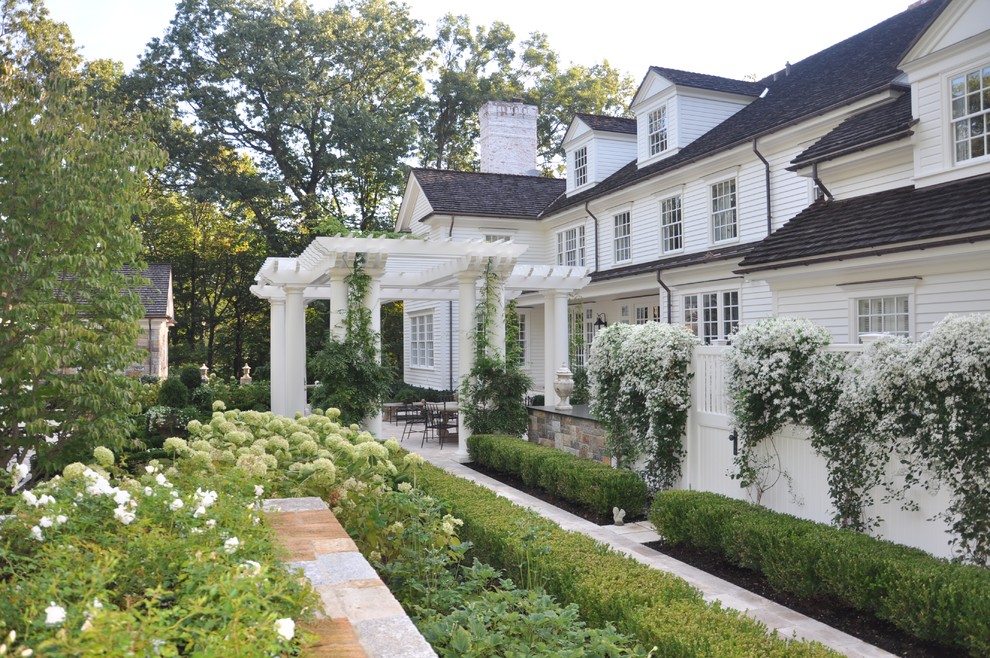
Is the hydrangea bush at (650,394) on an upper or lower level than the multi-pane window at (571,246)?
lower

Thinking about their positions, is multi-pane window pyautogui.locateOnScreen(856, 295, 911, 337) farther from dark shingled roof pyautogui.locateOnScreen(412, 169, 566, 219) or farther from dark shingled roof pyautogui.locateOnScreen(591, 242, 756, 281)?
dark shingled roof pyautogui.locateOnScreen(412, 169, 566, 219)

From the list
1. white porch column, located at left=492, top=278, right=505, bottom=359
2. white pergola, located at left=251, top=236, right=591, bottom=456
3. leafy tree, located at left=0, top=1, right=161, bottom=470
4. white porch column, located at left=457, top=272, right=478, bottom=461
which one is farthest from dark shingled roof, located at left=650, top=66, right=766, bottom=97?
leafy tree, located at left=0, top=1, right=161, bottom=470

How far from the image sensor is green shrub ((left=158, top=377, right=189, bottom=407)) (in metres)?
15.3

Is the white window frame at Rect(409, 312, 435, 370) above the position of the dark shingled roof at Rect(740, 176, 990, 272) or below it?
below

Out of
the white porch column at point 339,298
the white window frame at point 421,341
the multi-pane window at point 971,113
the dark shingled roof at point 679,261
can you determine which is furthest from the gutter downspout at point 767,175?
the white window frame at point 421,341

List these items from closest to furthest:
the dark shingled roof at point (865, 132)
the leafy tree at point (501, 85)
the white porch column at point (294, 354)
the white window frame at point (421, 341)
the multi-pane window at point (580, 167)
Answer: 1. the dark shingled roof at point (865, 132)
2. the white porch column at point (294, 354)
3. the multi-pane window at point (580, 167)
4. the white window frame at point (421, 341)
5. the leafy tree at point (501, 85)

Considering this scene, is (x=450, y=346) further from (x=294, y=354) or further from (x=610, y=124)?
(x=294, y=354)

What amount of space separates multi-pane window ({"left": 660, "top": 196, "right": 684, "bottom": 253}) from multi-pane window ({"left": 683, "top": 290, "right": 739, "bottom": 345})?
149 cm

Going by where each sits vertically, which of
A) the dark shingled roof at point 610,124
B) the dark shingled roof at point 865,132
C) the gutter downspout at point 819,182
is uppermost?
the dark shingled roof at point 610,124

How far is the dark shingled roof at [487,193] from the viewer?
22.5 metres

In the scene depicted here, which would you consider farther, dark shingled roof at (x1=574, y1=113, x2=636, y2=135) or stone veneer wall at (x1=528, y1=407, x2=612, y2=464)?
dark shingled roof at (x1=574, y1=113, x2=636, y2=135)

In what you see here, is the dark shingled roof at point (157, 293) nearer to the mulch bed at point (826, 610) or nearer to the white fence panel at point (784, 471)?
the white fence panel at point (784, 471)

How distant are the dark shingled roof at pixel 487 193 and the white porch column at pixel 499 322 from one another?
9.52m

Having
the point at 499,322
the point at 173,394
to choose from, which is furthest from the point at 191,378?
the point at 499,322
